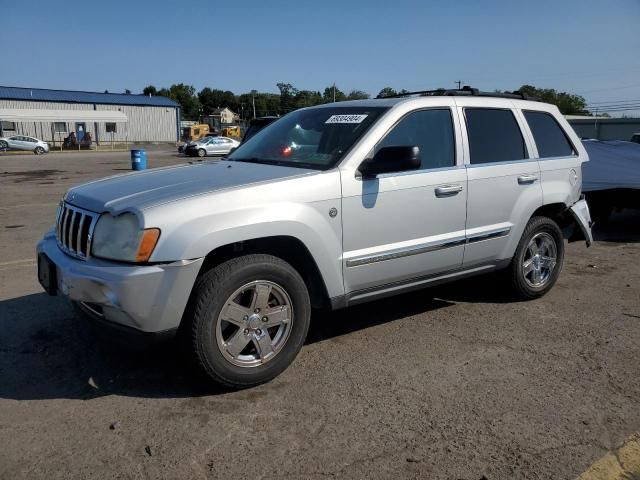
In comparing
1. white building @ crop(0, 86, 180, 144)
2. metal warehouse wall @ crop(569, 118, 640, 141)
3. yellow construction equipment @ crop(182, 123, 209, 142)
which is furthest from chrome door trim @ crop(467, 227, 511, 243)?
yellow construction equipment @ crop(182, 123, 209, 142)

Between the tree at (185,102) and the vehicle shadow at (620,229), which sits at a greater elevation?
the tree at (185,102)

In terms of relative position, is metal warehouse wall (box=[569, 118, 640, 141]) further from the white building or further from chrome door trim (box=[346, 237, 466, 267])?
the white building

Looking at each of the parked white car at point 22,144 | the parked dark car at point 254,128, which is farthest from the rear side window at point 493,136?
the parked white car at point 22,144

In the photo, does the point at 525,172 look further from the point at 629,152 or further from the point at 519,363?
the point at 629,152

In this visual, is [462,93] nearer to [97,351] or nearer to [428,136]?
[428,136]

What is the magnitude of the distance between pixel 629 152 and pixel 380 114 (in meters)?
6.51

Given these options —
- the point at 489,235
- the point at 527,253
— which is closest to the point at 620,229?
the point at 527,253

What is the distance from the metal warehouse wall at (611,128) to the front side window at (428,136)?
36285mm

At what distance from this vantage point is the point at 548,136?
5145mm

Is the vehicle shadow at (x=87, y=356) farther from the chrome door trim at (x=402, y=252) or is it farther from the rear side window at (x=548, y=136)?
the rear side window at (x=548, y=136)

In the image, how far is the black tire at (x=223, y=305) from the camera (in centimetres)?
307

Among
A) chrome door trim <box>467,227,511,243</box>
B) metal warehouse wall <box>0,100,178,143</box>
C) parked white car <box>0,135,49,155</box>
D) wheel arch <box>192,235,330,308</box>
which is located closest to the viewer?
wheel arch <box>192,235,330,308</box>

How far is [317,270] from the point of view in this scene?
138 inches

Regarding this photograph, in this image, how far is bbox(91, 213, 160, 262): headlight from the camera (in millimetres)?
2920
